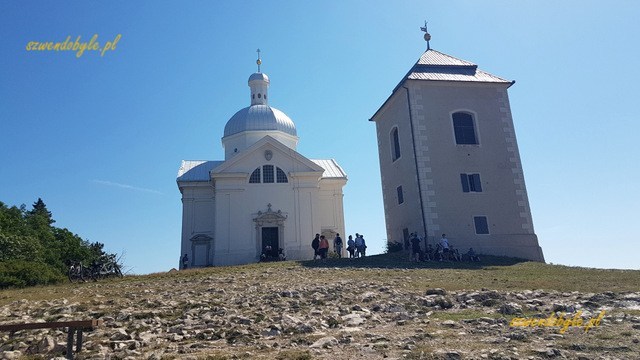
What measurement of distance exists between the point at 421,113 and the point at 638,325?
69.2 feet

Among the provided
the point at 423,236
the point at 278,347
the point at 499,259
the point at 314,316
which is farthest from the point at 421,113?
the point at 278,347

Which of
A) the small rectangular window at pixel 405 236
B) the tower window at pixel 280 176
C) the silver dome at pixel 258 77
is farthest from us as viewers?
the silver dome at pixel 258 77

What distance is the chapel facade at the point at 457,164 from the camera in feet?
85.2

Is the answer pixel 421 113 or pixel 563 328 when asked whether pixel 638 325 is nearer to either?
pixel 563 328

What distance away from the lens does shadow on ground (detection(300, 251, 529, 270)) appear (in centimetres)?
2072

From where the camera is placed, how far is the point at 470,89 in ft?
96.0

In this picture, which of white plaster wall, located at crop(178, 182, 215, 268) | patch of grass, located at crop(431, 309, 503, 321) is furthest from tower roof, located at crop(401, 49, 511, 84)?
patch of grass, located at crop(431, 309, 503, 321)

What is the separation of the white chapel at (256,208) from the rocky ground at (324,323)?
16201 millimetres

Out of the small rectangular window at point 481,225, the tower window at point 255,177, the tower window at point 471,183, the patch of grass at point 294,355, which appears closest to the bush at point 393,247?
the small rectangular window at point 481,225

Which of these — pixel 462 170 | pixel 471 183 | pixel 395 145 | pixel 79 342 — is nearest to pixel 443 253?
pixel 471 183

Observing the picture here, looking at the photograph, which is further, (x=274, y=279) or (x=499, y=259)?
(x=499, y=259)

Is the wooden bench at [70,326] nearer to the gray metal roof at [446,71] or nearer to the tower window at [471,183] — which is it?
the tower window at [471,183]

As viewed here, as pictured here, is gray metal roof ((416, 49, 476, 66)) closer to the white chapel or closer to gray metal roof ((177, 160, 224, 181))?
the white chapel

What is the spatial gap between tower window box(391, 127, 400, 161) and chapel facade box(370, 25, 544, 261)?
0.07m
